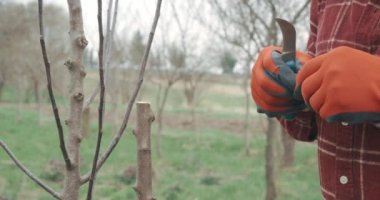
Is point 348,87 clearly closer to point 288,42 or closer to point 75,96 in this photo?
point 288,42

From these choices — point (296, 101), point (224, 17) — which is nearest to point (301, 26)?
point (224, 17)

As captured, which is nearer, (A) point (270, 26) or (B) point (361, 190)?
(B) point (361, 190)

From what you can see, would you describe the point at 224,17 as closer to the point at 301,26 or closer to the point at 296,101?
the point at 301,26

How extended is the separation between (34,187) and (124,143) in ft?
26.7

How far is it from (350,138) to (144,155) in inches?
18.8

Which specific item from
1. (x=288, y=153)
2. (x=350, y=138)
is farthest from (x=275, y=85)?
(x=288, y=153)

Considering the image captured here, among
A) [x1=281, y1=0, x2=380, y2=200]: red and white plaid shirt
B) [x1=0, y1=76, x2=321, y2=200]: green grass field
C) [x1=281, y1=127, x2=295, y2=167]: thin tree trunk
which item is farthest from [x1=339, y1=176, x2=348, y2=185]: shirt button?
[x1=281, y1=127, x2=295, y2=167]: thin tree trunk

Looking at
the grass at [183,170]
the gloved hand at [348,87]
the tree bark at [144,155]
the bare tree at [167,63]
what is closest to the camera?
the gloved hand at [348,87]

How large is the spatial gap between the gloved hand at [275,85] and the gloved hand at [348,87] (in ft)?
0.70

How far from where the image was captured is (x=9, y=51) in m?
20.3

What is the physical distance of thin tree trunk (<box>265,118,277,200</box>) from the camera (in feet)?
21.6

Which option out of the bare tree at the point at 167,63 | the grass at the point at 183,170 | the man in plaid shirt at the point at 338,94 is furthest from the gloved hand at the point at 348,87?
the bare tree at the point at 167,63

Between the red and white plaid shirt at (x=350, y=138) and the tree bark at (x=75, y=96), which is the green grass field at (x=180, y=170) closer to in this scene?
the red and white plaid shirt at (x=350, y=138)

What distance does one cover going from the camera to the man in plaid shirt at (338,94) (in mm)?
1015
